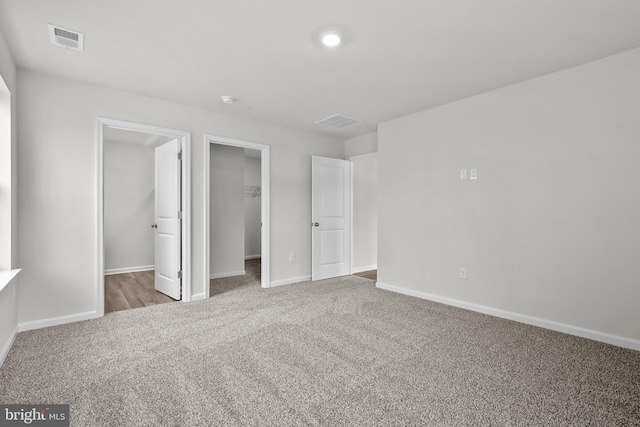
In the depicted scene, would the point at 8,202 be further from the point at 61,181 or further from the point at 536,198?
the point at 536,198

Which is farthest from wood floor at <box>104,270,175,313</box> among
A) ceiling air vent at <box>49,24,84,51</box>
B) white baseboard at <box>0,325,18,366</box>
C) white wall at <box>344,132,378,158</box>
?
white wall at <box>344,132,378,158</box>

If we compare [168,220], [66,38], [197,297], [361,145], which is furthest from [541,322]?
[66,38]

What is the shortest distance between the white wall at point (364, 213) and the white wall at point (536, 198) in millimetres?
1512

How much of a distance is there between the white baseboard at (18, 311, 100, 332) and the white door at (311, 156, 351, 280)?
2.90m

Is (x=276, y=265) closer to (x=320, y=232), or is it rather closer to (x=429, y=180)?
(x=320, y=232)

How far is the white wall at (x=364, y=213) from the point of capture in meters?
5.80

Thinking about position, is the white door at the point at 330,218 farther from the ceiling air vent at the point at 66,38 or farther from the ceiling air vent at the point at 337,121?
the ceiling air vent at the point at 66,38

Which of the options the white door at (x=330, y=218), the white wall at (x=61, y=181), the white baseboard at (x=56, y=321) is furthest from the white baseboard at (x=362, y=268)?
the white baseboard at (x=56, y=321)

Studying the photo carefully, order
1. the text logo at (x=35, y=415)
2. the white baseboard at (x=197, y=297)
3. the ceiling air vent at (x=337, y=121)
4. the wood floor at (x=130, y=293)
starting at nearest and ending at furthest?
the text logo at (x=35, y=415)
the wood floor at (x=130, y=293)
the white baseboard at (x=197, y=297)
the ceiling air vent at (x=337, y=121)

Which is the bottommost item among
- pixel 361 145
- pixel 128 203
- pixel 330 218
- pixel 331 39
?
pixel 330 218

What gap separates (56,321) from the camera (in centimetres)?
310

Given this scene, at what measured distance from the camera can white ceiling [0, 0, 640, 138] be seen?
→ 6.79 feet

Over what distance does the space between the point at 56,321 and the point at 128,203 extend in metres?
3.30

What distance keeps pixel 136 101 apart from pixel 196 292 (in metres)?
2.35
